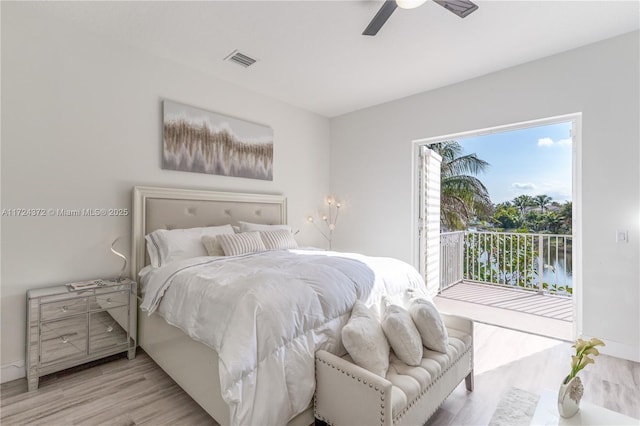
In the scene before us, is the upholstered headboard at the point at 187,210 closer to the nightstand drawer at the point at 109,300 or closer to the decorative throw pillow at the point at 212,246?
the nightstand drawer at the point at 109,300

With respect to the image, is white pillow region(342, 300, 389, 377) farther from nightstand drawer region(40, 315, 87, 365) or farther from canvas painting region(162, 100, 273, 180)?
canvas painting region(162, 100, 273, 180)

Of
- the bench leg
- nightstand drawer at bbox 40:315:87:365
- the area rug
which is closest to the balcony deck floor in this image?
the area rug

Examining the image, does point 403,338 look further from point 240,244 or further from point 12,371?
point 12,371

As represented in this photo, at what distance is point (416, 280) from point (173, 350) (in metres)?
1.96

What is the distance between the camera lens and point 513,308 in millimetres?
4082

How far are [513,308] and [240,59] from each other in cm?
460

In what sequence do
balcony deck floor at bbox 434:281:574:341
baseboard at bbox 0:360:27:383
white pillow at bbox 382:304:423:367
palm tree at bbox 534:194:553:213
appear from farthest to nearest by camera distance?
palm tree at bbox 534:194:553:213 < balcony deck floor at bbox 434:281:574:341 < baseboard at bbox 0:360:27:383 < white pillow at bbox 382:304:423:367

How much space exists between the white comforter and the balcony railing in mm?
3554

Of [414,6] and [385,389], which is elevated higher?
[414,6]

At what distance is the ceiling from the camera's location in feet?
7.63

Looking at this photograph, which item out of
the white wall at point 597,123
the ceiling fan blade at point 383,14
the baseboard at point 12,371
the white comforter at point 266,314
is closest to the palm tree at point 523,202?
the white wall at point 597,123

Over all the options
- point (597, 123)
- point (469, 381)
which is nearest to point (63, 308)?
point (469, 381)

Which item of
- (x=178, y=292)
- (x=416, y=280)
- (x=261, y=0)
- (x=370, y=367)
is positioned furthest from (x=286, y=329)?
(x=261, y=0)

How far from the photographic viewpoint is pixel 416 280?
2.59 metres
